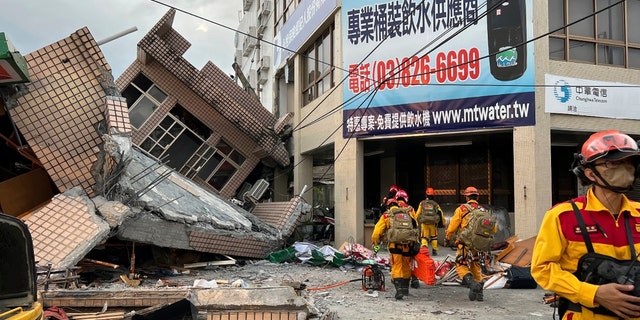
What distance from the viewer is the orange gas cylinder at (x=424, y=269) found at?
7.54 m

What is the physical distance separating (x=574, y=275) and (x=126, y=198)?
748 centimetres

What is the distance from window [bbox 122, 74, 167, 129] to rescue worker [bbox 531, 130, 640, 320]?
14.7 m

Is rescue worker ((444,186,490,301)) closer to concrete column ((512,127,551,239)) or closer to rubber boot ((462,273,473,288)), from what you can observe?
rubber boot ((462,273,473,288))

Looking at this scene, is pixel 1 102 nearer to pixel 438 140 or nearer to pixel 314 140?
pixel 314 140

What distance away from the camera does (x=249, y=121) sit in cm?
1523

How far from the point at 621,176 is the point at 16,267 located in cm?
366

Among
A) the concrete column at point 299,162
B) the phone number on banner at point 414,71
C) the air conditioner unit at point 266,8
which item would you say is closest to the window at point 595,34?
the phone number on banner at point 414,71

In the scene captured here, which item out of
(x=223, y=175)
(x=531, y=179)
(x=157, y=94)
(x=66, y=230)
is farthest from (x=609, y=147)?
(x=157, y=94)

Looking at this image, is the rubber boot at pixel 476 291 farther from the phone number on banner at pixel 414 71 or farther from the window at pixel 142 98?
the window at pixel 142 98

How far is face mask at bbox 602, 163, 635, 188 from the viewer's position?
2539 mm

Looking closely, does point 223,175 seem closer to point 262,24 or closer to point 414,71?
point 414,71

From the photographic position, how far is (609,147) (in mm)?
2541

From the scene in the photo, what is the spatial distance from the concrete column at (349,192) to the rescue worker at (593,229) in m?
9.85

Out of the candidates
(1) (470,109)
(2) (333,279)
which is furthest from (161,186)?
(1) (470,109)
